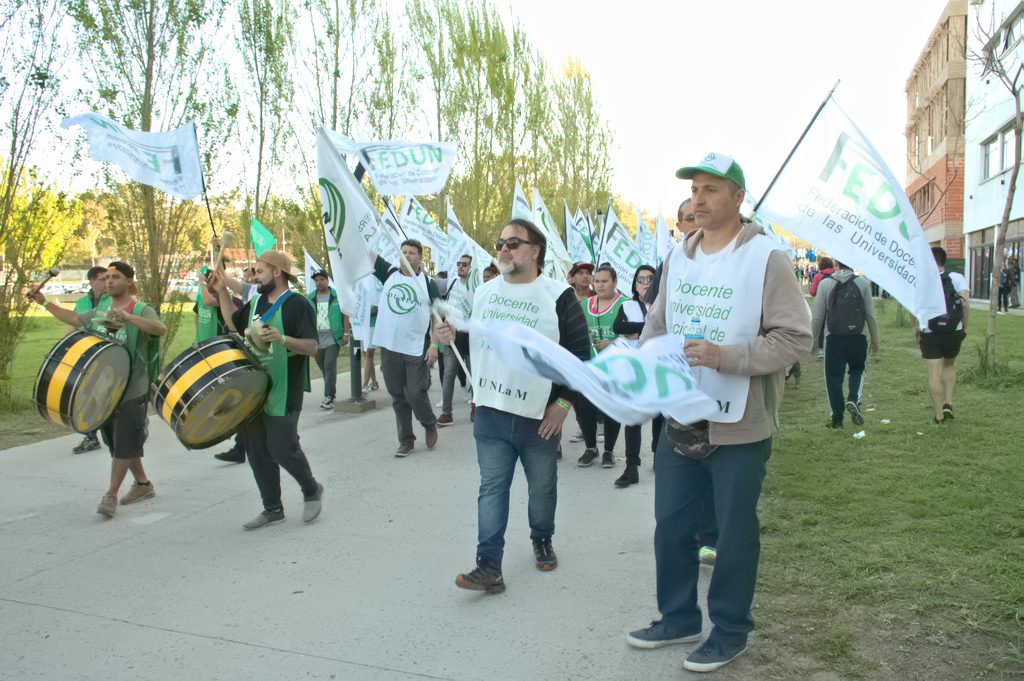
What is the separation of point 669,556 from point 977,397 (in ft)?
27.1

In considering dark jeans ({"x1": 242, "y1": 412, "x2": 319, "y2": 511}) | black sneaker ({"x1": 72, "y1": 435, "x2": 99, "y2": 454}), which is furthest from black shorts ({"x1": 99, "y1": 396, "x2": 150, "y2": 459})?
black sneaker ({"x1": 72, "y1": 435, "x2": 99, "y2": 454})

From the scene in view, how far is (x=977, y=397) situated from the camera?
399 inches

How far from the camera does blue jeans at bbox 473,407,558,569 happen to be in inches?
172

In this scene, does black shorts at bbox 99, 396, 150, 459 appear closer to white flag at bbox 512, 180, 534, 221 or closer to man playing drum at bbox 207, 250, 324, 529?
man playing drum at bbox 207, 250, 324, 529

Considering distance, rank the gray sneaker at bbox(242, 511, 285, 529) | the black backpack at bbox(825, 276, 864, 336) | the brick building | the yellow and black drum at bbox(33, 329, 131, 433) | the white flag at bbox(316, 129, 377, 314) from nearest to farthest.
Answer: the yellow and black drum at bbox(33, 329, 131, 433), the gray sneaker at bbox(242, 511, 285, 529), the white flag at bbox(316, 129, 377, 314), the black backpack at bbox(825, 276, 864, 336), the brick building

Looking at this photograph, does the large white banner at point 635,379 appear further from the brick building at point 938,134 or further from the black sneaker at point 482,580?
the brick building at point 938,134

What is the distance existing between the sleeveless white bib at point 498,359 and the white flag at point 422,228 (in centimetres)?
803

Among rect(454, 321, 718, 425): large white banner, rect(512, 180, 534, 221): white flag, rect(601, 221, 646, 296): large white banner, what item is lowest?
rect(454, 321, 718, 425): large white banner

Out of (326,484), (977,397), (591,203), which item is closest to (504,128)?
(591,203)

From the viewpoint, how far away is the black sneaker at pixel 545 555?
184 inches

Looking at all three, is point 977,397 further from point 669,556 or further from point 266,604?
point 266,604

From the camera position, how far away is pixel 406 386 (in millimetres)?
7938

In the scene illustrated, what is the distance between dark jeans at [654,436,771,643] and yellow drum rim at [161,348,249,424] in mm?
2888

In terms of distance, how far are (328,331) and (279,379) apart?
539 cm
